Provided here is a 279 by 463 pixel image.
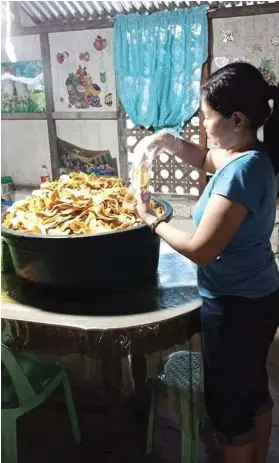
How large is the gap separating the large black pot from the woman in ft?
0.39

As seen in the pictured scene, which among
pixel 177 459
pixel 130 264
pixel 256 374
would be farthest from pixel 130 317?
pixel 177 459

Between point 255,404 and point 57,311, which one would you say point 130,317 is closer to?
point 57,311

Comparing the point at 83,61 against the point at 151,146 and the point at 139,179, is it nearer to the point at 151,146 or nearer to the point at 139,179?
the point at 151,146

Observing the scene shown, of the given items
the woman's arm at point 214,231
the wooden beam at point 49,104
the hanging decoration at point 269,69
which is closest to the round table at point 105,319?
the woman's arm at point 214,231

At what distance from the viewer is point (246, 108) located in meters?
1.31

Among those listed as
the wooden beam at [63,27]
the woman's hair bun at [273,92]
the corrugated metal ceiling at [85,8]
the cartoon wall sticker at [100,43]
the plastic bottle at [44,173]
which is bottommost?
the plastic bottle at [44,173]

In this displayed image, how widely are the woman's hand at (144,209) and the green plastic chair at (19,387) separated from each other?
1.89 ft

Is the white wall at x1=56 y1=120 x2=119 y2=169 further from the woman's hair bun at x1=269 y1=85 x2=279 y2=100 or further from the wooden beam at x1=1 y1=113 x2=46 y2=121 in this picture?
the woman's hair bun at x1=269 y1=85 x2=279 y2=100

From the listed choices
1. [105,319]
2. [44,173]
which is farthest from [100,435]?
[44,173]

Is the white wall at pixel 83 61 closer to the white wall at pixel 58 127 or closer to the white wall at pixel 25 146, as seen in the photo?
the white wall at pixel 58 127

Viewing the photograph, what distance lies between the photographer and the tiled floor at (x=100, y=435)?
1.98 meters

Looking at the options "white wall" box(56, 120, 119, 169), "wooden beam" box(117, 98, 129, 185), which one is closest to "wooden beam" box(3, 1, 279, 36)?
"wooden beam" box(117, 98, 129, 185)

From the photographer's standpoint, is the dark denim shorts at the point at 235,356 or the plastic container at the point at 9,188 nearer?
the dark denim shorts at the point at 235,356

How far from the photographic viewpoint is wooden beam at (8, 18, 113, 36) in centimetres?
442
